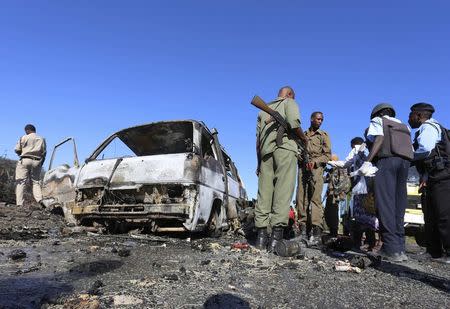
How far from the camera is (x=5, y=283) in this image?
2695 mm

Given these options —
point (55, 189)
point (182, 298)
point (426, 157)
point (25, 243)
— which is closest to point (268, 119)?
point (426, 157)

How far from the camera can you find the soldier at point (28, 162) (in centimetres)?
963

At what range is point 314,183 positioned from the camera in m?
6.46

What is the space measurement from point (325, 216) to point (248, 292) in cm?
454

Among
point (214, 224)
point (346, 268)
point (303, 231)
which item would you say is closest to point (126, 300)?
point (346, 268)

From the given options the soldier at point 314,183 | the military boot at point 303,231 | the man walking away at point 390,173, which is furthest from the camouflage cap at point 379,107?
the military boot at point 303,231

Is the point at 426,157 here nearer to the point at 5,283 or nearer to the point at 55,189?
the point at 5,283

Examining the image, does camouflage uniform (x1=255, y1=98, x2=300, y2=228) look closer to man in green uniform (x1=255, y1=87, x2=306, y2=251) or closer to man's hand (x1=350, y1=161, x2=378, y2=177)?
man in green uniform (x1=255, y1=87, x2=306, y2=251)

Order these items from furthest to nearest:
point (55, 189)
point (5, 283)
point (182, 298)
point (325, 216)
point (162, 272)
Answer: point (55, 189) < point (325, 216) < point (162, 272) < point (5, 283) < point (182, 298)

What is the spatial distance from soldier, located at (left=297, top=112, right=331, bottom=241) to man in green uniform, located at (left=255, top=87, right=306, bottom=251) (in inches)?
61.4

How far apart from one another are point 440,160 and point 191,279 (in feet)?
9.96

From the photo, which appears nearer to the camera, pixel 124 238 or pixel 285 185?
pixel 285 185

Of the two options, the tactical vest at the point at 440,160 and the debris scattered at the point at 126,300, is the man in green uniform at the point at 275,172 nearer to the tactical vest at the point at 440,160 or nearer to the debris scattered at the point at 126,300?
the tactical vest at the point at 440,160

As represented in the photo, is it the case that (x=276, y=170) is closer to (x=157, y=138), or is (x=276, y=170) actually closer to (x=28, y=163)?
(x=157, y=138)
